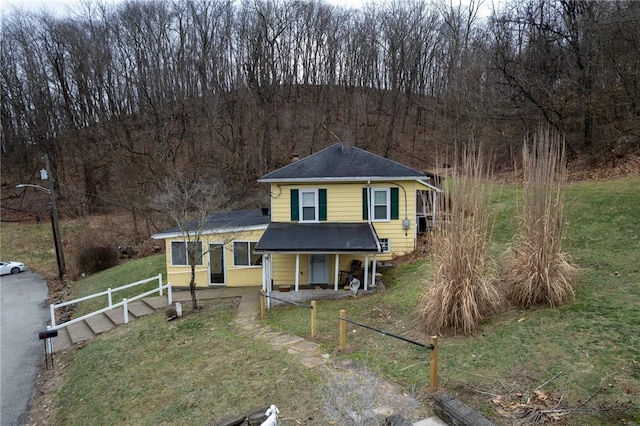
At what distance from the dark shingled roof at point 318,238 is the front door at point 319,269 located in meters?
0.83

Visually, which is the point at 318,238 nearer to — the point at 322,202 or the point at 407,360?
the point at 322,202

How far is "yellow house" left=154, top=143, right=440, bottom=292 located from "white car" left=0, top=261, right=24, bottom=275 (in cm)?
1415

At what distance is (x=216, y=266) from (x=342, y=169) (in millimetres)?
5635

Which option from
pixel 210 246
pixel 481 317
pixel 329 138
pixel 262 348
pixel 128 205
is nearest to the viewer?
pixel 481 317

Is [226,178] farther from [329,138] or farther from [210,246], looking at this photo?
[210,246]

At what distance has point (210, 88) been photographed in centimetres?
2905

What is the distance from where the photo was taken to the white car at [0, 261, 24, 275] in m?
20.8

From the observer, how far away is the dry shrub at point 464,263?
5.77 metres

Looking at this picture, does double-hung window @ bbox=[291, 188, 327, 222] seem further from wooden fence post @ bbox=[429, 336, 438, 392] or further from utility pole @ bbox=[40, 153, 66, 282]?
utility pole @ bbox=[40, 153, 66, 282]

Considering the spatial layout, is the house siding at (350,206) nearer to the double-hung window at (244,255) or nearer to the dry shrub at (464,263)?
the double-hung window at (244,255)

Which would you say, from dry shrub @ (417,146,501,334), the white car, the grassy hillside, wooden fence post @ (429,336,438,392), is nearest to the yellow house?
the grassy hillside

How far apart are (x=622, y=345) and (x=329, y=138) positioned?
26.2 metres

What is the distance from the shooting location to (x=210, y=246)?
43.1 ft

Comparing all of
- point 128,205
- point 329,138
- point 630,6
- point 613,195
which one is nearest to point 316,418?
point 613,195
